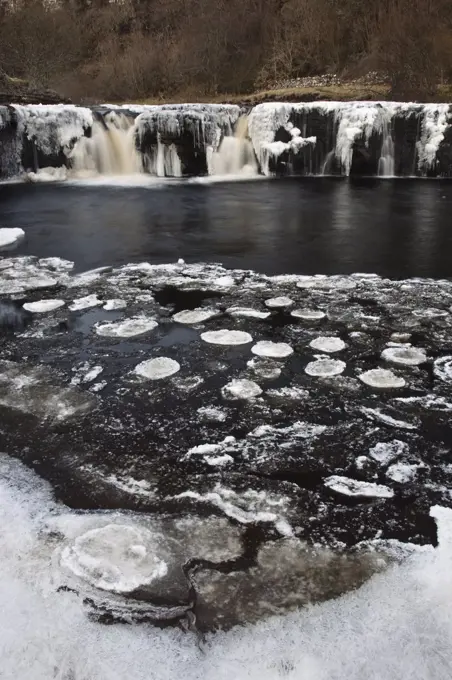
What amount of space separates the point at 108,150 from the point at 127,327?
1137 cm

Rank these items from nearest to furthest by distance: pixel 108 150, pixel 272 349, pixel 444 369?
pixel 444 369 < pixel 272 349 < pixel 108 150

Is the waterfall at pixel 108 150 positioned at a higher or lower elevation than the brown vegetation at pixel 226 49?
lower

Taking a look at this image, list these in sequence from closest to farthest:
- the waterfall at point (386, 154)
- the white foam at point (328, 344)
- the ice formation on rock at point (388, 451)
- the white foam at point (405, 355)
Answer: the ice formation on rock at point (388, 451), the white foam at point (405, 355), the white foam at point (328, 344), the waterfall at point (386, 154)

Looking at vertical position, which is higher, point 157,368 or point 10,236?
point 10,236

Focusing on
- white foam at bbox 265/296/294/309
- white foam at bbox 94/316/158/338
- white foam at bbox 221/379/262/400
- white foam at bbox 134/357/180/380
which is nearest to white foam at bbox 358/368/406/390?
white foam at bbox 221/379/262/400

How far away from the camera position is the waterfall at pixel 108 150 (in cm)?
1431

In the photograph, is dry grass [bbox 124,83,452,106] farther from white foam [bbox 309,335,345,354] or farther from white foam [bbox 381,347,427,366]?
white foam [bbox 381,347,427,366]

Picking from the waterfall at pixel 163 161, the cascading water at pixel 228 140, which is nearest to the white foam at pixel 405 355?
the cascading water at pixel 228 140

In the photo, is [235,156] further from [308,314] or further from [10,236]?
[308,314]

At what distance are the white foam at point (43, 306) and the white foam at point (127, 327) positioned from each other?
0.63m

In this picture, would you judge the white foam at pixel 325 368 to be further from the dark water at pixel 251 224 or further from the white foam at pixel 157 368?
the dark water at pixel 251 224

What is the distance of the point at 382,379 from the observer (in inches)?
137

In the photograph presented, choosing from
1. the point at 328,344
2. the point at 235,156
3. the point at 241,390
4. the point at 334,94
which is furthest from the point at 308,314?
the point at 334,94

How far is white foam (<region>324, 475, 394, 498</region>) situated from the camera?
2.51 metres
